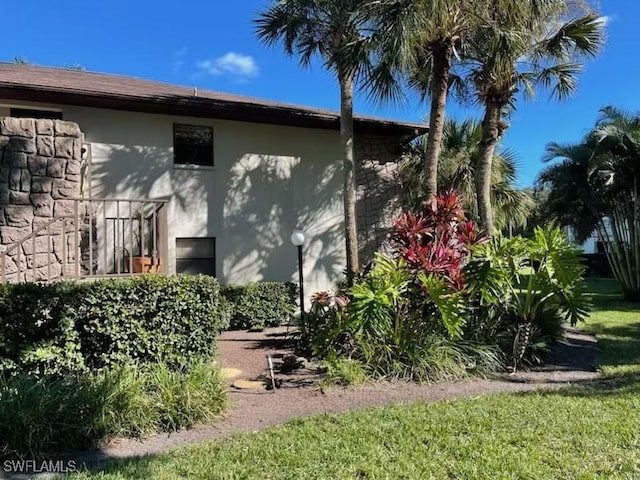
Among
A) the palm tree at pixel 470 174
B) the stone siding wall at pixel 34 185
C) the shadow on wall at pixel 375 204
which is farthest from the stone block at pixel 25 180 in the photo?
the palm tree at pixel 470 174

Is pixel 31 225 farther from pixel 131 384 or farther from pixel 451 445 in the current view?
pixel 451 445

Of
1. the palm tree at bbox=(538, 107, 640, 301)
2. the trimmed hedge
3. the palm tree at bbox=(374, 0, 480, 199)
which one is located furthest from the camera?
the palm tree at bbox=(538, 107, 640, 301)

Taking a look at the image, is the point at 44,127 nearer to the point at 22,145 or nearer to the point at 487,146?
the point at 22,145

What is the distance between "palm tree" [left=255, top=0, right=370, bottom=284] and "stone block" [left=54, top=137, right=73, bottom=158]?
600 centimetres

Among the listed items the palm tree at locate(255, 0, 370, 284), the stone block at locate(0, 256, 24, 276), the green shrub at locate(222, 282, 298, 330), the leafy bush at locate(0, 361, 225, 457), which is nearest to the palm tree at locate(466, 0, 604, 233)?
the palm tree at locate(255, 0, 370, 284)

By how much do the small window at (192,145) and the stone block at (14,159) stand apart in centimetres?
468

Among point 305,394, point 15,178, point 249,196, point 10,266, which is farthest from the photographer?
point 249,196

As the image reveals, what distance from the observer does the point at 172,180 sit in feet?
41.8

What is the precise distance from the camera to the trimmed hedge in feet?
19.0

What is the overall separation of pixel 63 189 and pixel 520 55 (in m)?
10.1

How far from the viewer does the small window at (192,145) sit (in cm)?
1295

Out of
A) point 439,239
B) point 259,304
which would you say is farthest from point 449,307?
point 259,304

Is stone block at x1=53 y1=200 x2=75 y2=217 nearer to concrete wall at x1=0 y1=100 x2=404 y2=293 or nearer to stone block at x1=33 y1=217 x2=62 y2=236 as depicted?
stone block at x1=33 y1=217 x2=62 y2=236

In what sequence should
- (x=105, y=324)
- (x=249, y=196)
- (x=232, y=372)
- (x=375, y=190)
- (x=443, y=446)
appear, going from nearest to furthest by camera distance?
1. (x=443, y=446)
2. (x=105, y=324)
3. (x=232, y=372)
4. (x=249, y=196)
5. (x=375, y=190)
